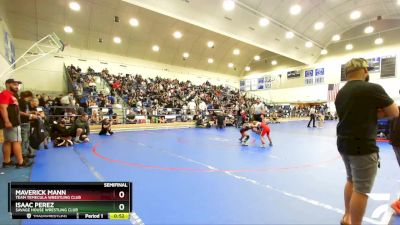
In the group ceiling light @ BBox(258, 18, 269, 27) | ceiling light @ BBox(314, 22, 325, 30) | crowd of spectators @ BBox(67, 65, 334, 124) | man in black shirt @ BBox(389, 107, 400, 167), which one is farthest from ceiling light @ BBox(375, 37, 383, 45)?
man in black shirt @ BBox(389, 107, 400, 167)

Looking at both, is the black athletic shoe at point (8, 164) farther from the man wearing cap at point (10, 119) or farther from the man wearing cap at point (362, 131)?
the man wearing cap at point (362, 131)

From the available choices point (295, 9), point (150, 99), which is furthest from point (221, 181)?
point (150, 99)

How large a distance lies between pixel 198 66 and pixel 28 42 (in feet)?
55.1

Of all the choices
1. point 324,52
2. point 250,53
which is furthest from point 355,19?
point 250,53

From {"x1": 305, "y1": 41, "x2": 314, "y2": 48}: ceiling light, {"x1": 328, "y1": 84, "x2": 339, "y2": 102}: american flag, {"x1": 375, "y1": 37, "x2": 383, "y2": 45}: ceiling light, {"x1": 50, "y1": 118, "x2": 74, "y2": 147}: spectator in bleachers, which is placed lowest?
{"x1": 50, "y1": 118, "x2": 74, "y2": 147}: spectator in bleachers

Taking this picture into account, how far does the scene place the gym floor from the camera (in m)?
2.60

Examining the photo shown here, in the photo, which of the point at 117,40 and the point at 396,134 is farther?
the point at 117,40

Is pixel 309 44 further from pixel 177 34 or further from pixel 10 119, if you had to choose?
pixel 10 119

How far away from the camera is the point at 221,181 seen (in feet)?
12.5

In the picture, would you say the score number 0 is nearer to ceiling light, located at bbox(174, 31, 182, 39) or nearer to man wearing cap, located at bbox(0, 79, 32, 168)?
man wearing cap, located at bbox(0, 79, 32, 168)

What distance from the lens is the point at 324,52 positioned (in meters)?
25.1

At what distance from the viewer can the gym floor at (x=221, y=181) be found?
102 inches

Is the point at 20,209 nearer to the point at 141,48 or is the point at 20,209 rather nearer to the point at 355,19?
the point at 141,48

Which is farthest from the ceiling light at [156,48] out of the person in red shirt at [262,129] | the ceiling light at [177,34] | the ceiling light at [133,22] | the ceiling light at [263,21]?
the person in red shirt at [262,129]
